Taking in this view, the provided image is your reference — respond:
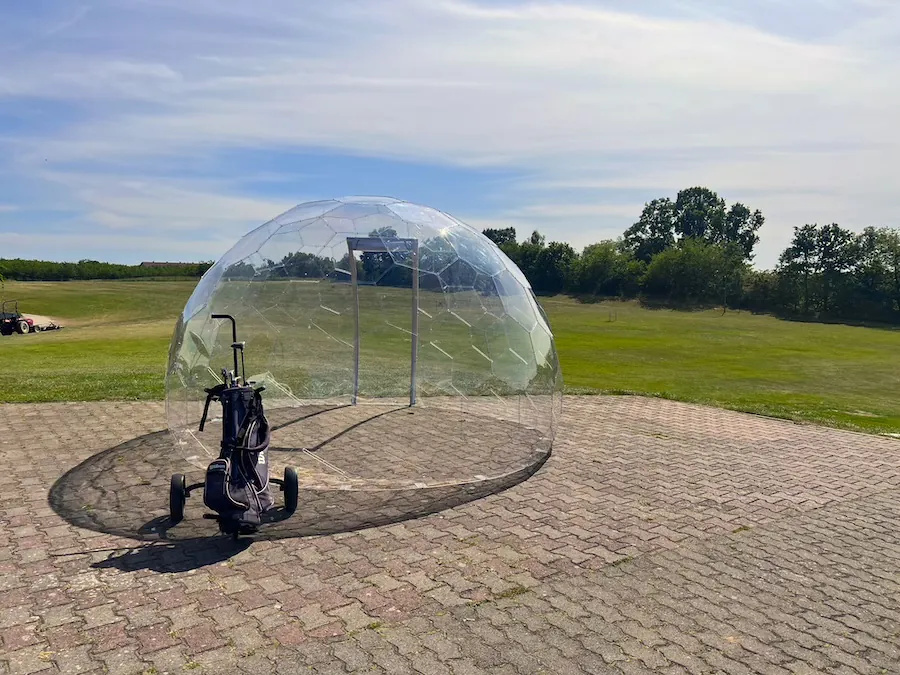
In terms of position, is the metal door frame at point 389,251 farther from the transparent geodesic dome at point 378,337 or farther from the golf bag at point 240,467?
the golf bag at point 240,467

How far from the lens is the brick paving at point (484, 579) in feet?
12.7

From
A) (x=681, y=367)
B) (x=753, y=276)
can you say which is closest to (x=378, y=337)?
(x=681, y=367)

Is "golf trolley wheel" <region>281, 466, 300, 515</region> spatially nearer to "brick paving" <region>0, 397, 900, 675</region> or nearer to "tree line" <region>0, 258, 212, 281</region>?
"brick paving" <region>0, 397, 900, 675</region>

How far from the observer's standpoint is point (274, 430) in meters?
8.63

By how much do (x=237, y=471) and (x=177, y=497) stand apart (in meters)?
0.78

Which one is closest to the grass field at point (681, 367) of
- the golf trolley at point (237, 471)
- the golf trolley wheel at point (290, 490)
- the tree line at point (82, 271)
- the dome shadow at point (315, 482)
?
the dome shadow at point (315, 482)

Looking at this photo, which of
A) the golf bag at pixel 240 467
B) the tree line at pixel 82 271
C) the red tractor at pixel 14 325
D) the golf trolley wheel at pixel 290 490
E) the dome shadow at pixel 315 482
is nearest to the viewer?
the golf bag at pixel 240 467

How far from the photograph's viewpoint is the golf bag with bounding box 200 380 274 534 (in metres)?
5.09

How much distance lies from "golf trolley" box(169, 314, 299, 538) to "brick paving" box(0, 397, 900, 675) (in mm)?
274

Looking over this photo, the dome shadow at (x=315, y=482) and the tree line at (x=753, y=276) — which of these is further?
the tree line at (x=753, y=276)

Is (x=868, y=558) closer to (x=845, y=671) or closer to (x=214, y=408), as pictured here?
(x=845, y=671)

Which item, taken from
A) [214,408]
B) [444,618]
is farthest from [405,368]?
[444,618]

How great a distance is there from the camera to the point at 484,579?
15.9 feet

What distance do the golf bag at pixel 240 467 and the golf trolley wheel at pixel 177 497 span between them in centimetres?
47
